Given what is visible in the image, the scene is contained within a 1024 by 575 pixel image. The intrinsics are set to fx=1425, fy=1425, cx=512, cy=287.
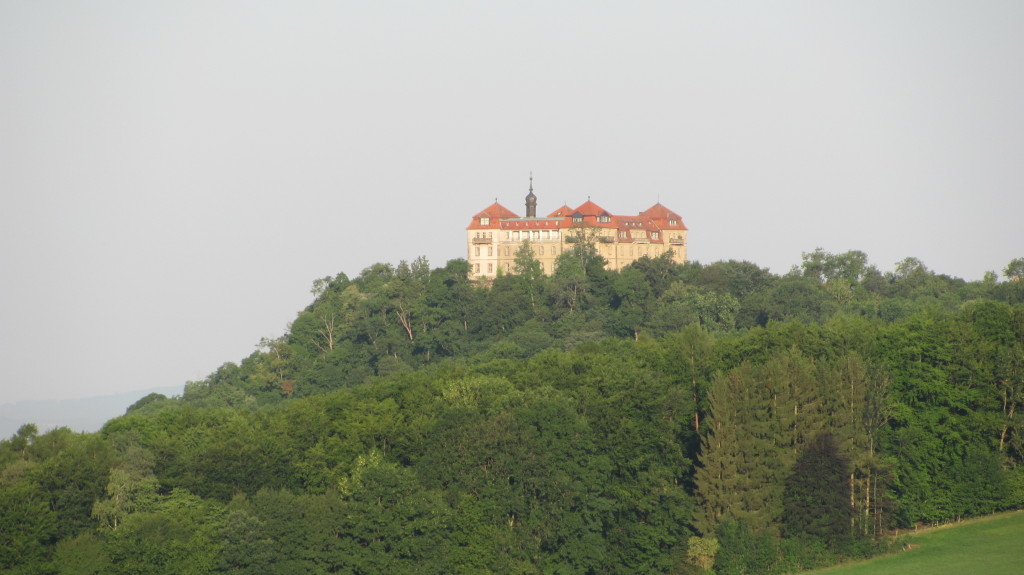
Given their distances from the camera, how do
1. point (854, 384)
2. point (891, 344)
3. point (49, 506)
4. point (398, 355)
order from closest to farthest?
point (49, 506)
point (854, 384)
point (891, 344)
point (398, 355)

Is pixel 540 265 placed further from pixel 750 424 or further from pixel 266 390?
pixel 750 424

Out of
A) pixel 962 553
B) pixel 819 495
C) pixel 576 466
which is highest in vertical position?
pixel 576 466

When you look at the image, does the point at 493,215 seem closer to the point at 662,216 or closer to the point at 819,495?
the point at 662,216

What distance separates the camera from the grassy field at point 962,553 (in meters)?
60.0

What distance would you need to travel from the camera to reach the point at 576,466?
6731cm

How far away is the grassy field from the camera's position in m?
60.0

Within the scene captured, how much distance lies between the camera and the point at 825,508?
6544cm

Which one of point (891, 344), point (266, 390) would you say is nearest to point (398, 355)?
point (266, 390)

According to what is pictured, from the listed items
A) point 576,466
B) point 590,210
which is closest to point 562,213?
point 590,210

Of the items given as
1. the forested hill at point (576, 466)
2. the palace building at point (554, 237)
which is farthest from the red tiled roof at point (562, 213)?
the forested hill at point (576, 466)

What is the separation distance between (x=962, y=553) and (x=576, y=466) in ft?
58.1

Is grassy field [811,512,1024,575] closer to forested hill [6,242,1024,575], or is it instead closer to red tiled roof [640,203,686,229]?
forested hill [6,242,1024,575]

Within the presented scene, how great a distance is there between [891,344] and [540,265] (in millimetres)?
70009

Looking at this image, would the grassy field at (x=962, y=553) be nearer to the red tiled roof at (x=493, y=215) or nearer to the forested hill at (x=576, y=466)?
the forested hill at (x=576, y=466)
